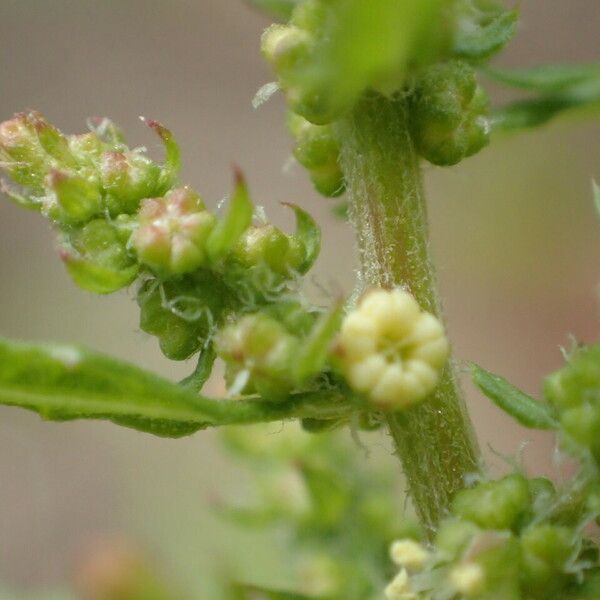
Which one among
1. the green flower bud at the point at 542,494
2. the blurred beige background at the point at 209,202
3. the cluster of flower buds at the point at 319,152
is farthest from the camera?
the blurred beige background at the point at 209,202

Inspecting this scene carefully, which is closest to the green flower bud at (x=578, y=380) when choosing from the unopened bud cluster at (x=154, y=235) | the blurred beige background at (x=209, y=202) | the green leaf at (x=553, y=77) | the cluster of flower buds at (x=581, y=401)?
the cluster of flower buds at (x=581, y=401)

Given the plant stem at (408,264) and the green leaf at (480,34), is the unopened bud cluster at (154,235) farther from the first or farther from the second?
the green leaf at (480,34)

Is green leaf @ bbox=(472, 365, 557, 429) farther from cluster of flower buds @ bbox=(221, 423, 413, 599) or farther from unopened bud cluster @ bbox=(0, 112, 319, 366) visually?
cluster of flower buds @ bbox=(221, 423, 413, 599)

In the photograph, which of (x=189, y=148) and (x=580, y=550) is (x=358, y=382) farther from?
(x=189, y=148)

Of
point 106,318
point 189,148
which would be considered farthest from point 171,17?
point 106,318

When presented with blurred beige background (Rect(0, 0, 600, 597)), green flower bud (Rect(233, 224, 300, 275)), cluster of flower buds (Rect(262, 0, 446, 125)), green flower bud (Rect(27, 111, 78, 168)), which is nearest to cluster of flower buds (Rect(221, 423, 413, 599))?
green flower bud (Rect(233, 224, 300, 275))
